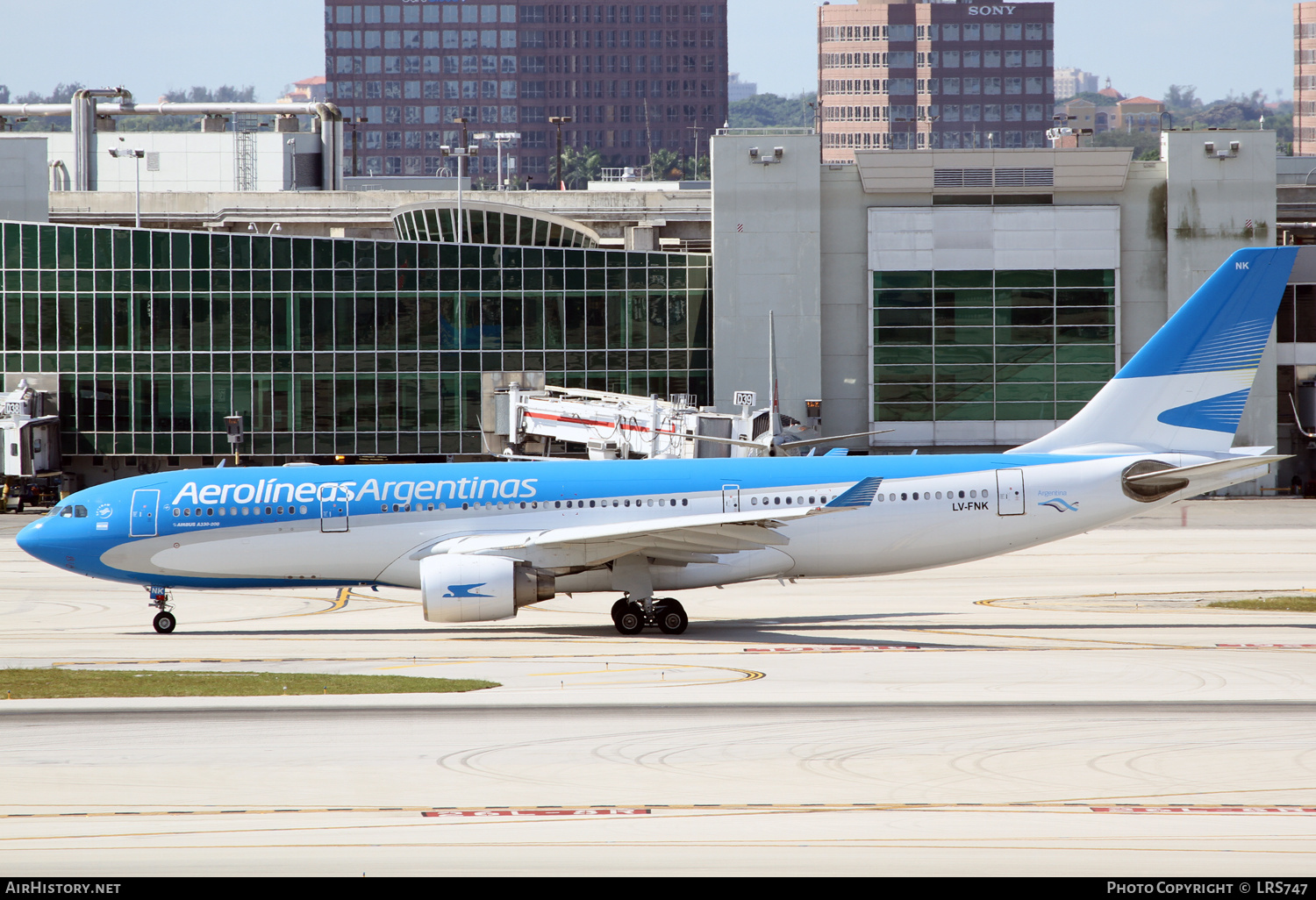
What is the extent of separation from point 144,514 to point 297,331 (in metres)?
39.4

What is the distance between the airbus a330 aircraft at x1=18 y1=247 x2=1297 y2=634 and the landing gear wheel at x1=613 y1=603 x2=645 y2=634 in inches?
1.5

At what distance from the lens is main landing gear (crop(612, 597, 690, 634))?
28.6 meters

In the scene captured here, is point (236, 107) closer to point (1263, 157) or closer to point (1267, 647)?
point (1263, 157)

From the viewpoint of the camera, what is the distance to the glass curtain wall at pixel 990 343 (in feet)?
212

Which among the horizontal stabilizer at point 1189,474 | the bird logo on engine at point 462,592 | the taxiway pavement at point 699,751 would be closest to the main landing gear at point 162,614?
the taxiway pavement at point 699,751

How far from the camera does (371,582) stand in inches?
1144

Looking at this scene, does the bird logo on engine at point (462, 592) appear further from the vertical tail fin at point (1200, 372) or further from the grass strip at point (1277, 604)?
the grass strip at point (1277, 604)

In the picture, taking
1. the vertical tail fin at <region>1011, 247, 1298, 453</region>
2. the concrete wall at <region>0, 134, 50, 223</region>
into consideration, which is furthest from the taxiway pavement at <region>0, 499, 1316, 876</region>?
the concrete wall at <region>0, 134, 50, 223</region>

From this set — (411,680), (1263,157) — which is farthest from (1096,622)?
(1263,157)

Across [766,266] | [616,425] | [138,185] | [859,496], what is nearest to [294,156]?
[138,185]

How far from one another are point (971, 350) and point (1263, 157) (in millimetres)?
16921

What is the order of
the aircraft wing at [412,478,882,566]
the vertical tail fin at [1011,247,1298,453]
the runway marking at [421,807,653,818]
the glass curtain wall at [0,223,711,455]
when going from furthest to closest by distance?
the glass curtain wall at [0,223,711,455], the vertical tail fin at [1011,247,1298,453], the aircraft wing at [412,478,882,566], the runway marking at [421,807,653,818]

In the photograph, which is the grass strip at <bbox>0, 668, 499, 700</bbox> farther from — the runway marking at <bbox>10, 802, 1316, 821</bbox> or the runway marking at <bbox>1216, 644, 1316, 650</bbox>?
the runway marking at <bbox>1216, 644, 1316, 650</bbox>

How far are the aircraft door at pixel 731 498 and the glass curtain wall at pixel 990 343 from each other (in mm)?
38212
